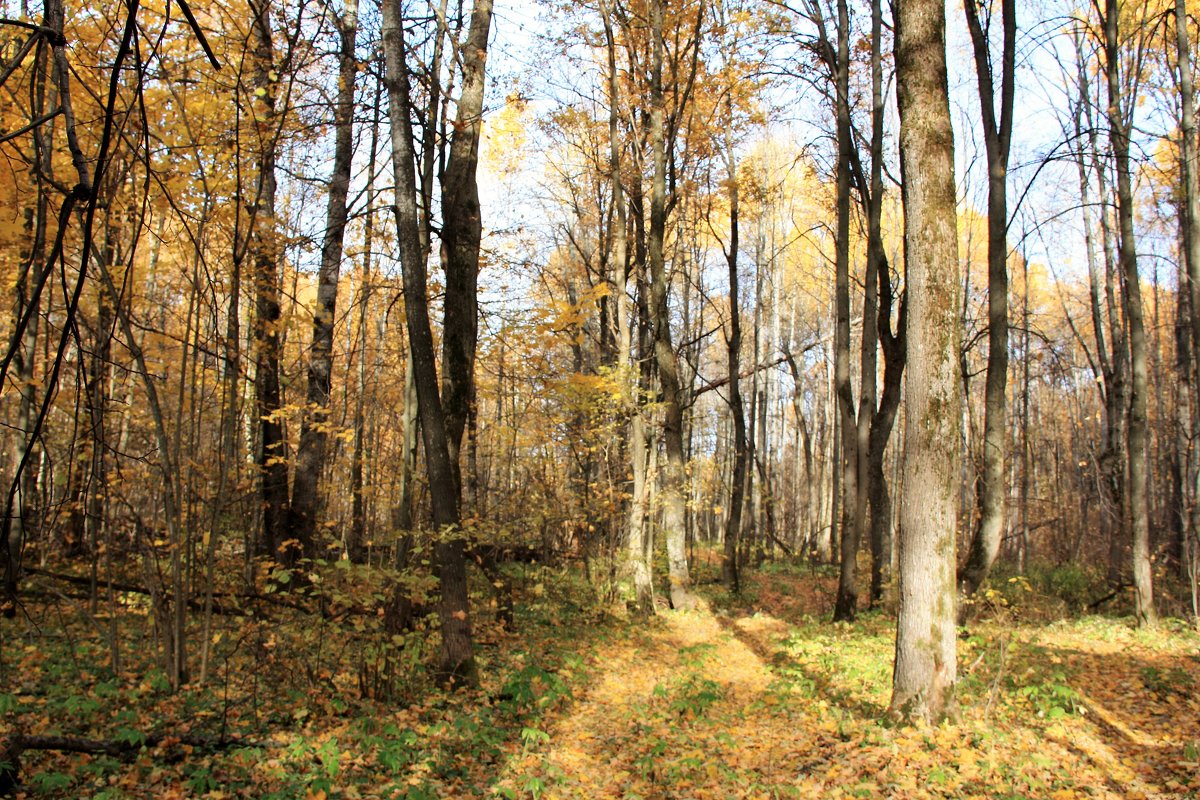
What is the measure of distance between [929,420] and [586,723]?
13.0 feet

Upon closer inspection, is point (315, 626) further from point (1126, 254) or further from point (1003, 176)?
point (1126, 254)

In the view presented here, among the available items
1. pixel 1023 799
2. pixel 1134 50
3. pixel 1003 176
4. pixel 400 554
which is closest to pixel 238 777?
pixel 400 554

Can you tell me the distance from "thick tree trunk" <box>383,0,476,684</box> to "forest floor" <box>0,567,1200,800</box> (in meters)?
0.38

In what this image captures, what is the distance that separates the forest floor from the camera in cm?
451

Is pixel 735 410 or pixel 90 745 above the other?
pixel 735 410

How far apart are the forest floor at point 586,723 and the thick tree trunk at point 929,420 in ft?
1.67

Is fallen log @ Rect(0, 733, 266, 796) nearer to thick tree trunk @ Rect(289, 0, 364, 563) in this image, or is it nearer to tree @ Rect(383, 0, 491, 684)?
tree @ Rect(383, 0, 491, 684)

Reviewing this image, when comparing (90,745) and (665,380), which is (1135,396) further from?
(90,745)

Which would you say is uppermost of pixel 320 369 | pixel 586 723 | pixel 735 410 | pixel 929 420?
pixel 320 369

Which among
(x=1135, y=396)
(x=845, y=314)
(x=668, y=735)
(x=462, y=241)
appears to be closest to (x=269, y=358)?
(x=462, y=241)

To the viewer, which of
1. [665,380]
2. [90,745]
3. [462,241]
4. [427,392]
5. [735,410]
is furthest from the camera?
[735,410]

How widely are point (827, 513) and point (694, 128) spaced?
19359 millimetres

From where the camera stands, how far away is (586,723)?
6242mm

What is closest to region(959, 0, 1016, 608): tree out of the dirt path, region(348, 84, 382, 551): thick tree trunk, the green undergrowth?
the dirt path
